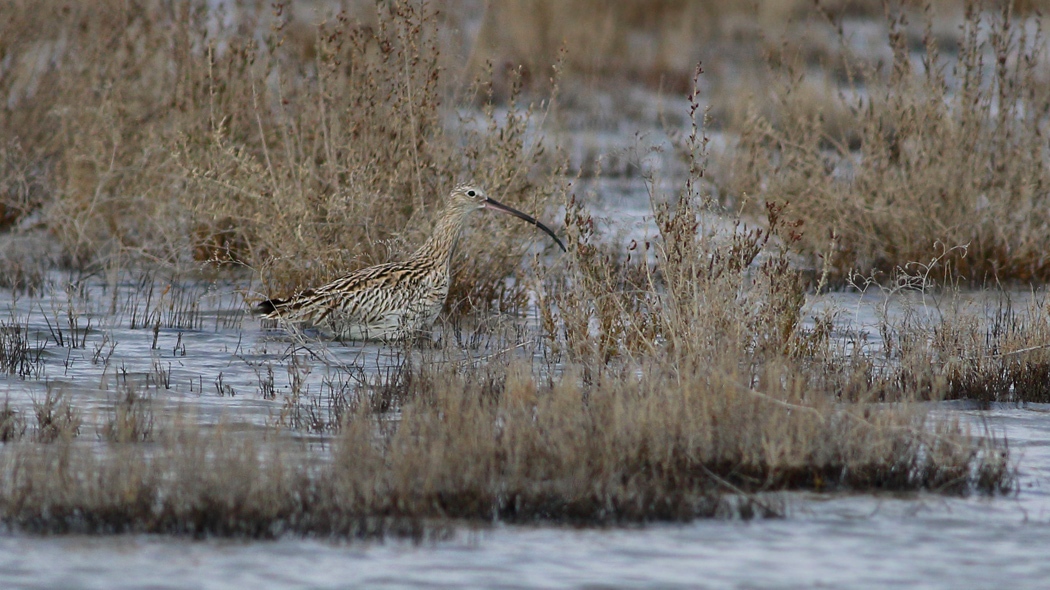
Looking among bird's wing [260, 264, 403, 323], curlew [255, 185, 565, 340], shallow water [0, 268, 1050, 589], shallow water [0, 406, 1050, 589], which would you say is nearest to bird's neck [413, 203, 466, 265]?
curlew [255, 185, 565, 340]

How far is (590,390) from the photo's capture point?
679 centimetres

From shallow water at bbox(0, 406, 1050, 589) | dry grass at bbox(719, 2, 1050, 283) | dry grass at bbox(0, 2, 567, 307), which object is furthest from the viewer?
dry grass at bbox(719, 2, 1050, 283)

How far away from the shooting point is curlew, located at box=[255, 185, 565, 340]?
8.94 meters

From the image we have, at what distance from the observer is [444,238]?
30.4 ft

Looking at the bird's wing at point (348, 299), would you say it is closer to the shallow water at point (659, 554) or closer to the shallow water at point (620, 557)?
the shallow water at point (659, 554)

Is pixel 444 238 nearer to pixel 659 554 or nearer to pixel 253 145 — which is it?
pixel 253 145

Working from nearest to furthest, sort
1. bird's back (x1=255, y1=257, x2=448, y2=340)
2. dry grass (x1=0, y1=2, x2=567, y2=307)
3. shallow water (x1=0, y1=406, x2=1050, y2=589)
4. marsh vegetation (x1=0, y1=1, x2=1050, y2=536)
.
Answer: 1. shallow water (x1=0, y1=406, x2=1050, y2=589)
2. marsh vegetation (x1=0, y1=1, x2=1050, y2=536)
3. bird's back (x1=255, y1=257, x2=448, y2=340)
4. dry grass (x1=0, y1=2, x2=567, y2=307)

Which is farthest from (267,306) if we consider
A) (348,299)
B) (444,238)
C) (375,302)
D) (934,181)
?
(934,181)

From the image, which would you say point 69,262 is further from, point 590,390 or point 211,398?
point 590,390

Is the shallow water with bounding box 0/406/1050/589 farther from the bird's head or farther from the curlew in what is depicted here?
the bird's head

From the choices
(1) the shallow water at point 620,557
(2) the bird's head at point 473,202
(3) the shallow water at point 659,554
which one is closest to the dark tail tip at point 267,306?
(2) the bird's head at point 473,202

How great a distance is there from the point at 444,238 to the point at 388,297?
58 centimetres

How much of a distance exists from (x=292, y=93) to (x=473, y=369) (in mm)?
4872

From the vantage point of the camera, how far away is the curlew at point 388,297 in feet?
29.3
